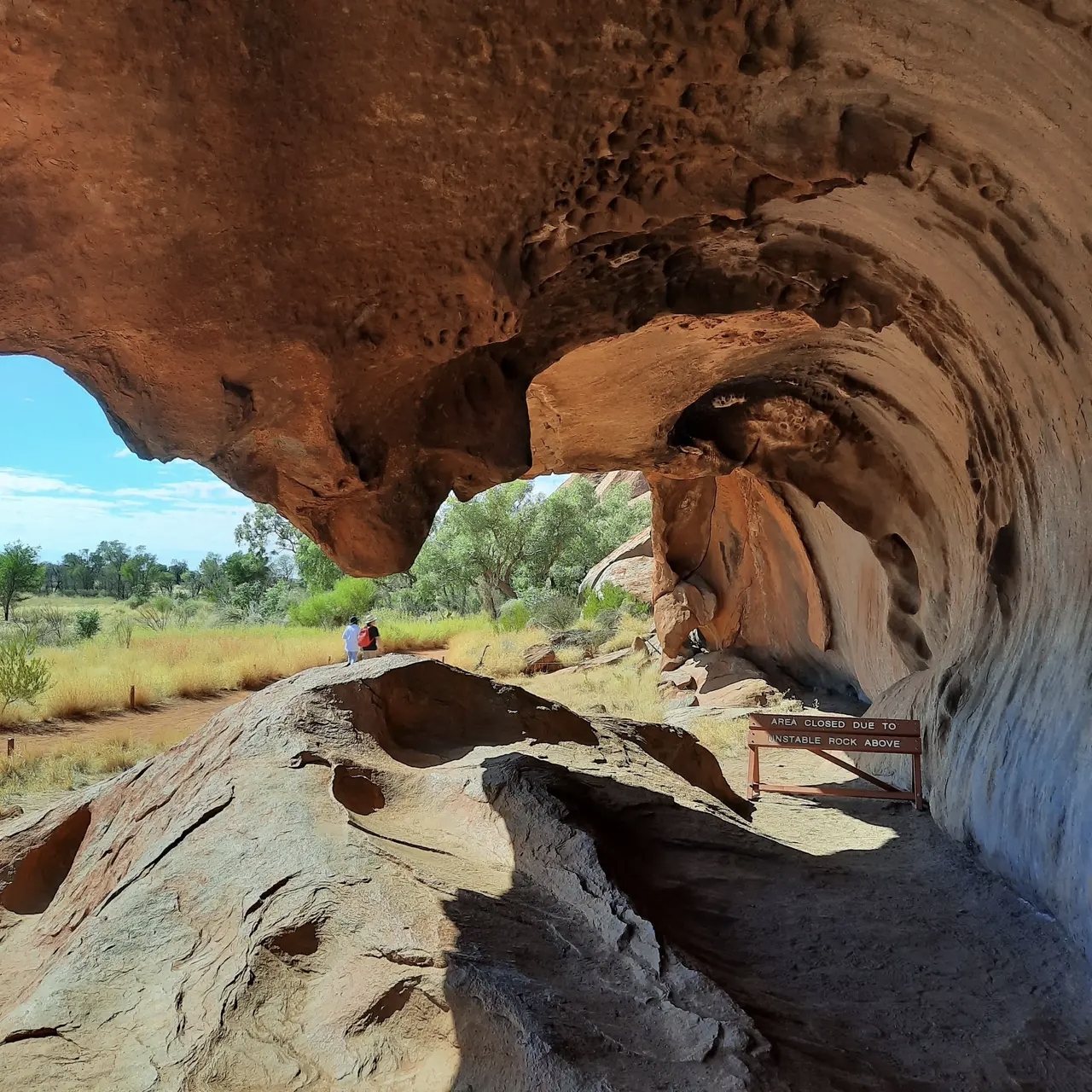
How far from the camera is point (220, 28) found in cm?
248

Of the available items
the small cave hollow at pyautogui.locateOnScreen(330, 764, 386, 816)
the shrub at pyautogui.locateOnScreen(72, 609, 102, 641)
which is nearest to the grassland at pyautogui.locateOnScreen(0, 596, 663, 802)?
the shrub at pyautogui.locateOnScreen(72, 609, 102, 641)

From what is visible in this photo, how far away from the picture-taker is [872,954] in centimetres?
330

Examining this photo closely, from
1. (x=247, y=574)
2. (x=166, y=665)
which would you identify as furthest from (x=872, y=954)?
(x=247, y=574)

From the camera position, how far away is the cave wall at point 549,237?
260 centimetres

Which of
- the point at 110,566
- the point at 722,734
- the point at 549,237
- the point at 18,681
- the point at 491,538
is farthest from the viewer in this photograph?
the point at 110,566

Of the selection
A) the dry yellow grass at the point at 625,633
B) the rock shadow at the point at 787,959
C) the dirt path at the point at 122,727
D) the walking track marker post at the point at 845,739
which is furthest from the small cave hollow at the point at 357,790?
the dry yellow grass at the point at 625,633

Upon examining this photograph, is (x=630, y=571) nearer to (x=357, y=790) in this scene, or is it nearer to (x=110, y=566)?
(x=357, y=790)

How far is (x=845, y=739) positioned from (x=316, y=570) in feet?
102

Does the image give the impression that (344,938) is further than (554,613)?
No

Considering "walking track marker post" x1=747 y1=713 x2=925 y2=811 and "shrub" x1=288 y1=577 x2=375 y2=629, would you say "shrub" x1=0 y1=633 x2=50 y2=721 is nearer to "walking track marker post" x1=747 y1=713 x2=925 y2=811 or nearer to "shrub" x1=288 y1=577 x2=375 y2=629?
"walking track marker post" x1=747 y1=713 x2=925 y2=811

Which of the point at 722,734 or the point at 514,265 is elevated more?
the point at 514,265

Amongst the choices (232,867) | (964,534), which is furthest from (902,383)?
(232,867)

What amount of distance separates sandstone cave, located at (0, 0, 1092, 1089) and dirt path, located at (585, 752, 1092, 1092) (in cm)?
13

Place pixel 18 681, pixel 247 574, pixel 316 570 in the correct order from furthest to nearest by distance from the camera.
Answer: pixel 247 574
pixel 316 570
pixel 18 681
